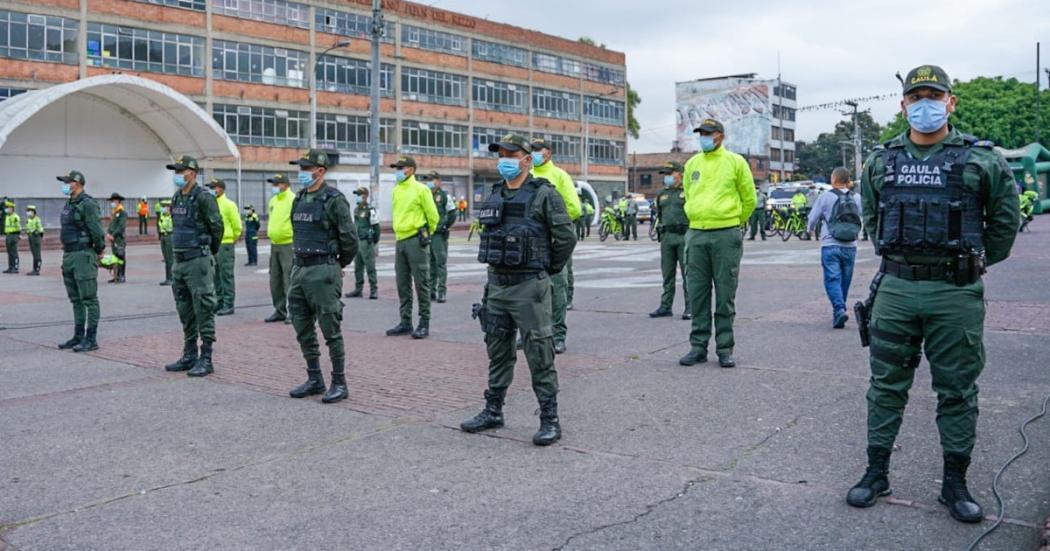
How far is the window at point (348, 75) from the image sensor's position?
53.3m

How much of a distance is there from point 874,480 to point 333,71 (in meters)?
52.9

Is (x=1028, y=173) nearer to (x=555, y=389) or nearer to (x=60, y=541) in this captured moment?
(x=555, y=389)

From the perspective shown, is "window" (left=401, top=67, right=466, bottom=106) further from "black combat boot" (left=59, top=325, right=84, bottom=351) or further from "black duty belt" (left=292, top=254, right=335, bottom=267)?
"black duty belt" (left=292, top=254, right=335, bottom=267)

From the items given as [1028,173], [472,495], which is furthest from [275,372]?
[1028,173]

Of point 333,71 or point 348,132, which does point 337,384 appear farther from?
point 333,71

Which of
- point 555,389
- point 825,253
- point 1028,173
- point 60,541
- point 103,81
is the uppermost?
point 103,81

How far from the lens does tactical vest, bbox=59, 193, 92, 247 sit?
30.2 ft

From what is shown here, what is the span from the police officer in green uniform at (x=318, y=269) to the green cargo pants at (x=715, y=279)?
286cm

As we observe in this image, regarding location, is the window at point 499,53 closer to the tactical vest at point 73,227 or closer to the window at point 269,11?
the window at point 269,11

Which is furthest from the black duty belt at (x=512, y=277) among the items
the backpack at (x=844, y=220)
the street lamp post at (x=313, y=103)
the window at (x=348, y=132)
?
the window at (x=348, y=132)

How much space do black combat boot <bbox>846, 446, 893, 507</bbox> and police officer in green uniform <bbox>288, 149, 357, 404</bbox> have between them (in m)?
3.79

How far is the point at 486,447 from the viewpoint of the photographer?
212 inches

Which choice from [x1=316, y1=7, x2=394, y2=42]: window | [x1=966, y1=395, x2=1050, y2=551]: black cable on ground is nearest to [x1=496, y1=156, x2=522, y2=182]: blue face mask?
[x1=966, y1=395, x2=1050, y2=551]: black cable on ground

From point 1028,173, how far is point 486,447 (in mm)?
41113
